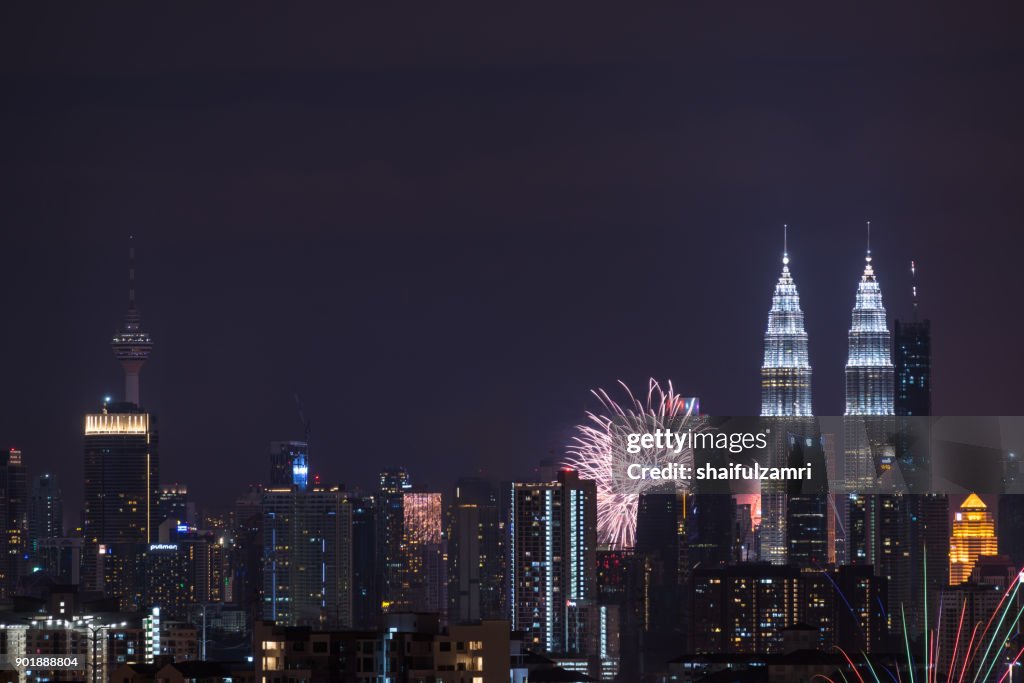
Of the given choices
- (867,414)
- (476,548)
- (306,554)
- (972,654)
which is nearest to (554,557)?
(476,548)

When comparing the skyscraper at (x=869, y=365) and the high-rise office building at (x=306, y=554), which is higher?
the skyscraper at (x=869, y=365)

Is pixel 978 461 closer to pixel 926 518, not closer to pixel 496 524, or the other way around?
pixel 496 524

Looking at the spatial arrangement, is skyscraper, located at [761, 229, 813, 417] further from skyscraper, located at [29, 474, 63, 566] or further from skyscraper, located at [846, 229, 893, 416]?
skyscraper, located at [29, 474, 63, 566]

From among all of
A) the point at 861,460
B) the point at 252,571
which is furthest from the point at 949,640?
the point at 252,571

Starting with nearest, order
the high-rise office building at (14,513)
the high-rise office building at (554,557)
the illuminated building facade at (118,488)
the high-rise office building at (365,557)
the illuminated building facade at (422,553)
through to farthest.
Result: 1. the illuminated building facade at (422,553)
2. the high-rise office building at (554,557)
3. the high-rise office building at (365,557)
4. the high-rise office building at (14,513)
5. the illuminated building facade at (118,488)

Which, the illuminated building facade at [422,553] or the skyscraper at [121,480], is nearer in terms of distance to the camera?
the illuminated building facade at [422,553]

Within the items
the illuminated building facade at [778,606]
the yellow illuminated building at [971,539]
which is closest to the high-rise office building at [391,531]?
the illuminated building facade at [778,606]

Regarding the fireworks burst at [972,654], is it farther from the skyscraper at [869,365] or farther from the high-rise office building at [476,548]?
the skyscraper at [869,365]
